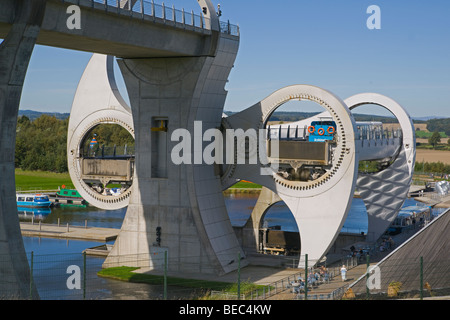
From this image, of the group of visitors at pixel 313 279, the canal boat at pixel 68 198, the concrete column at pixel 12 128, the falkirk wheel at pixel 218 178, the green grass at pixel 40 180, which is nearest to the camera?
the concrete column at pixel 12 128

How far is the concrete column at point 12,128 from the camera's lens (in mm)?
21922

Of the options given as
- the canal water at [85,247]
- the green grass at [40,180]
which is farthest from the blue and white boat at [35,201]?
the green grass at [40,180]

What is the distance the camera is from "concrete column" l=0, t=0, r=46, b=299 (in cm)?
2192

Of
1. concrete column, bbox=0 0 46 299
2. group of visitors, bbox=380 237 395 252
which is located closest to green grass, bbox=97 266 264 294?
concrete column, bbox=0 0 46 299

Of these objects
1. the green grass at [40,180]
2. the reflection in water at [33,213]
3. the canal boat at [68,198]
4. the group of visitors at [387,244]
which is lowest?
the reflection in water at [33,213]

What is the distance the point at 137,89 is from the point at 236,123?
479 centimetres

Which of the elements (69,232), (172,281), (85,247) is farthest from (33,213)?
(172,281)

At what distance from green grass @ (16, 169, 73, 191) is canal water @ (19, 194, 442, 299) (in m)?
15.6

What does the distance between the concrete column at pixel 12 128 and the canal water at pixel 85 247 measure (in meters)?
0.85

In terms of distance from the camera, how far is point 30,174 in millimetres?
93312

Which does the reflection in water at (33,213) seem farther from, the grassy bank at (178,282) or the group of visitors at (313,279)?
the group of visitors at (313,279)

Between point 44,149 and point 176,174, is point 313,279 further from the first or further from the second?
point 44,149
